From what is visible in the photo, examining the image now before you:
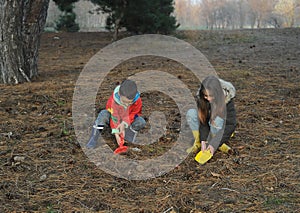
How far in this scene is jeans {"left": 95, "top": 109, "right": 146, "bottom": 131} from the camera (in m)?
3.33

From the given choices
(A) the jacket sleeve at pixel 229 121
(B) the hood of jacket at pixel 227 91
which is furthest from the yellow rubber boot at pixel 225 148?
(B) the hood of jacket at pixel 227 91

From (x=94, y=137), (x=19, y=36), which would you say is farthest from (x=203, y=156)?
(x=19, y=36)

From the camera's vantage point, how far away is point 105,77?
6004mm

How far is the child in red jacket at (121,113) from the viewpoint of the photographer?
311 cm

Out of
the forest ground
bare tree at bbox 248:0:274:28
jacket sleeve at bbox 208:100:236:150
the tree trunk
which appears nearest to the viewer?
the forest ground

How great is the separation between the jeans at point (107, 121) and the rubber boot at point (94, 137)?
0.05 meters

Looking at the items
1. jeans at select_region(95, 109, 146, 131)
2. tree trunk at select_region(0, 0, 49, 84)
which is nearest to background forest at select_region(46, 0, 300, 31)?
tree trunk at select_region(0, 0, 49, 84)

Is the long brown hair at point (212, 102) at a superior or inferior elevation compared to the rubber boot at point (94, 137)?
superior

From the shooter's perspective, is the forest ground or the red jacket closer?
the forest ground

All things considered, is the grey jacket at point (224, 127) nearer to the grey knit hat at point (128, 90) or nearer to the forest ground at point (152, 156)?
the forest ground at point (152, 156)

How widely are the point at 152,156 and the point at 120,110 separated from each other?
0.55m

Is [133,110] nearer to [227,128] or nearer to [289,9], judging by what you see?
[227,128]

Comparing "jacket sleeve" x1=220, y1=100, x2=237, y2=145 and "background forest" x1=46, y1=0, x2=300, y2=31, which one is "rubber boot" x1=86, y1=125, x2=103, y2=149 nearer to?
"jacket sleeve" x1=220, y1=100, x2=237, y2=145

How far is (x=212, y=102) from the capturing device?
9.67 ft
